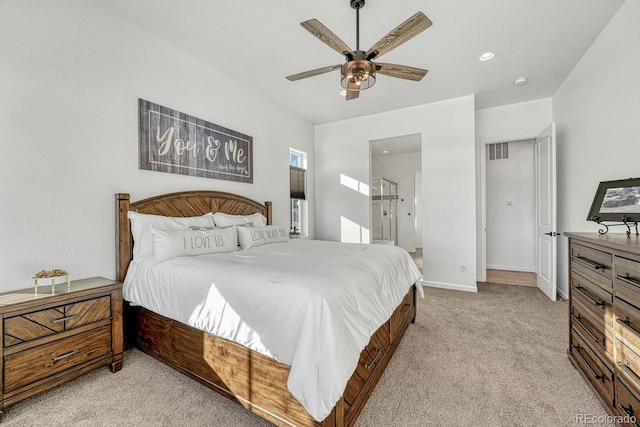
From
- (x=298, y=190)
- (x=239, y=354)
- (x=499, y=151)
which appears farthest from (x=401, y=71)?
(x=499, y=151)

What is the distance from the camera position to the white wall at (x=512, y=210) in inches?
203

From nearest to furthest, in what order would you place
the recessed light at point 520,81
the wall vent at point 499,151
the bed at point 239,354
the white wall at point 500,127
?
the bed at point 239,354
the recessed light at point 520,81
the white wall at point 500,127
the wall vent at point 499,151

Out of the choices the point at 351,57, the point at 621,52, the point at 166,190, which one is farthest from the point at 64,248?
the point at 621,52

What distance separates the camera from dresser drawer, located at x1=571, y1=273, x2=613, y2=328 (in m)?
1.55

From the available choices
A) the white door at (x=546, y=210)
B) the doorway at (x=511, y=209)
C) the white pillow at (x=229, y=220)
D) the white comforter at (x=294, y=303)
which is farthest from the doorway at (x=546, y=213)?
the white pillow at (x=229, y=220)

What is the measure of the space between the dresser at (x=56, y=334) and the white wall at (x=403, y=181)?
22.4 ft

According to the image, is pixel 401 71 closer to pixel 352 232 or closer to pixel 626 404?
pixel 626 404

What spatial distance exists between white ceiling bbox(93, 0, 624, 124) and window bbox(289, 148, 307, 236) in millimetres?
1342

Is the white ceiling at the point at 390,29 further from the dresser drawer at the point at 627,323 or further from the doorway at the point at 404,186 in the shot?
the doorway at the point at 404,186

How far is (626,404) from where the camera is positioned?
4.46 ft

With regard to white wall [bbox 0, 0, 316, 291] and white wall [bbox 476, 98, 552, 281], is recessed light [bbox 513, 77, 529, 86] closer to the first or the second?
white wall [bbox 476, 98, 552, 281]

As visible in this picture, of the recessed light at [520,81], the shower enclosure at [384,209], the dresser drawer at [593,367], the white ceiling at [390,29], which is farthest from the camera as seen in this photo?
the shower enclosure at [384,209]

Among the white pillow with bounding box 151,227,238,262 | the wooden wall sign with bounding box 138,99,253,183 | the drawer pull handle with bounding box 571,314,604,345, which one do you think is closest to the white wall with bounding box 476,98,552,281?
the drawer pull handle with bounding box 571,314,604,345

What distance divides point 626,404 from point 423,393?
3.20 feet
